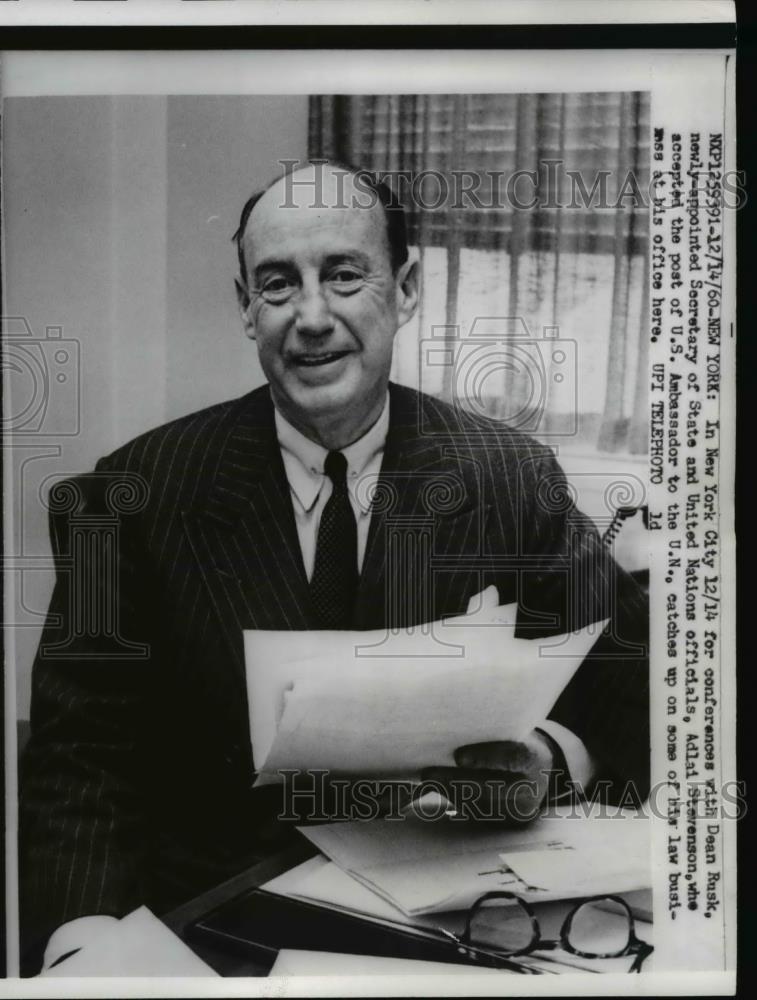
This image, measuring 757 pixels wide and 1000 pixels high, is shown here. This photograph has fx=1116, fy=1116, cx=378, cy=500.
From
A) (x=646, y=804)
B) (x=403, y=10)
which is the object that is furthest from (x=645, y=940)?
(x=403, y=10)

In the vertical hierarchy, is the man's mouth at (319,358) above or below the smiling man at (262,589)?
above

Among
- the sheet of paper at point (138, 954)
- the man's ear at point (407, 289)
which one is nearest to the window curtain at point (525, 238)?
Answer: the man's ear at point (407, 289)

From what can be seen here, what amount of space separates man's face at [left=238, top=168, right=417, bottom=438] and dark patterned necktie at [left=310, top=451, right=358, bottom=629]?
0.11 metres

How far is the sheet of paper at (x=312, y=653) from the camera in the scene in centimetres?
93

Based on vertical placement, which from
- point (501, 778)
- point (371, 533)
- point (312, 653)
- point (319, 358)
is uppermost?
point (319, 358)

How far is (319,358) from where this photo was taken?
927mm

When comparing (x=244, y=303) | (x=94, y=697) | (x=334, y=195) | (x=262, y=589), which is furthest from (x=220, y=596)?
(x=334, y=195)

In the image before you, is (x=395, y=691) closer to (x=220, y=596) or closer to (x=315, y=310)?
(x=220, y=596)

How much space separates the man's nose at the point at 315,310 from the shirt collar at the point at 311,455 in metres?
0.08

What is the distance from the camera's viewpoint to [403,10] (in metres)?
0.93

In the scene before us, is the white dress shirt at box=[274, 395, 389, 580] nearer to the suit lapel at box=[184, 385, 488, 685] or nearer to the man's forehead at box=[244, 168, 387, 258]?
the suit lapel at box=[184, 385, 488, 685]

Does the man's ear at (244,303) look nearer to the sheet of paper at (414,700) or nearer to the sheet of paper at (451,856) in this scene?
the sheet of paper at (414,700)

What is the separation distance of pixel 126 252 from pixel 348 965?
63 centimetres

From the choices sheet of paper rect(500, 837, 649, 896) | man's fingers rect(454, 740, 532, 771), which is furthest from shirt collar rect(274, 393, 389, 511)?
sheet of paper rect(500, 837, 649, 896)
